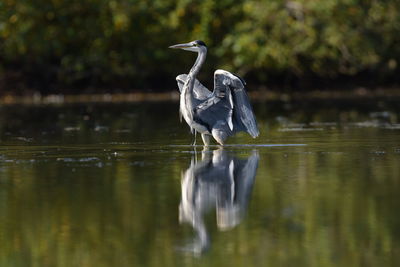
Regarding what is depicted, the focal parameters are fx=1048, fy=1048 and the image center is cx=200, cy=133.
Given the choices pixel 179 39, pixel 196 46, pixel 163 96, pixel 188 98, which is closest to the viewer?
pixel 188 98

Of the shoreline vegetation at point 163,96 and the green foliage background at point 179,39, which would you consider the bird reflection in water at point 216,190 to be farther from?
the green foliage background at point 179,39

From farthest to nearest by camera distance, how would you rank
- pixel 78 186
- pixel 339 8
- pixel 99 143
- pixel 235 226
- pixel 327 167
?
pixel 339 8 < pixel 99 143 < pixel 327 167 < pixel 78 186 < pixel 235 226

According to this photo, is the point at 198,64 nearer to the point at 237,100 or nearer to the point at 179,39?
the point at 237,100

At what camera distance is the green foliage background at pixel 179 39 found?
27062 mm

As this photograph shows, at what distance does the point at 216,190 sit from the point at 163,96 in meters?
18.2

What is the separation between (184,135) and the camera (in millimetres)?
15086

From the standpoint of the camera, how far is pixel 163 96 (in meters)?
27.0

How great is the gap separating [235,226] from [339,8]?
2065 cm

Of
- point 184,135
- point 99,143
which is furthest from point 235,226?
point 184,135

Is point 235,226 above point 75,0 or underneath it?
underneath

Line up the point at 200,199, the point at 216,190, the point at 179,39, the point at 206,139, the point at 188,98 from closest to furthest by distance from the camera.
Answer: the point at 200,199, the point at 216,190, the point at 188,98, the point at 206,139, the point at 179,39

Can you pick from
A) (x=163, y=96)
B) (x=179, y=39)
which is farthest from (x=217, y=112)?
(x=179, y=39)

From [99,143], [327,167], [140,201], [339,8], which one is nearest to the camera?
[140,201]

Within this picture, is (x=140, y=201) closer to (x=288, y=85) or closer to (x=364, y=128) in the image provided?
(x=364, y=128)
